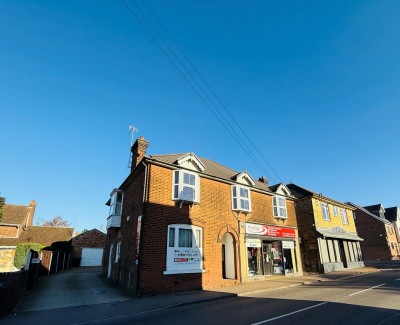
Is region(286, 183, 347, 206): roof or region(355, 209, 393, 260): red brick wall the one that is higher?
region(286, 183, 347, 206): roof

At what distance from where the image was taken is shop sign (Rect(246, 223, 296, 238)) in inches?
751

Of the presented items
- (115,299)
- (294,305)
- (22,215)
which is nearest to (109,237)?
(115,299)

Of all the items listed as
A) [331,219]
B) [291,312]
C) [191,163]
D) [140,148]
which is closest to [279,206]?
[191,163]

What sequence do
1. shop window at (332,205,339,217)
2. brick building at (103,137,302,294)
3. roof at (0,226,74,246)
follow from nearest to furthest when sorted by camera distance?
brick building at (103,137,302,294)
shop window at (332,205,339,217)
roof at (0,226,74,246)

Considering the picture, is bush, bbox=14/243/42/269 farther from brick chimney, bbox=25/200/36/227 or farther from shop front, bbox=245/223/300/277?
shop front, bbox=245/223/300/277

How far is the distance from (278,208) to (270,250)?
375cm

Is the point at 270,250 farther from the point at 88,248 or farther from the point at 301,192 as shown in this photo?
the point at 88,248

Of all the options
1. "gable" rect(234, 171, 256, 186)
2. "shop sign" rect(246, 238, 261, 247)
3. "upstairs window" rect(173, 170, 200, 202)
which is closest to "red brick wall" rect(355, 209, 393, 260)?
"shop sign" rect(246, 238, 261, 247)

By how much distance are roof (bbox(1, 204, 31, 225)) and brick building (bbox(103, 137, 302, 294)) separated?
79.2 ft

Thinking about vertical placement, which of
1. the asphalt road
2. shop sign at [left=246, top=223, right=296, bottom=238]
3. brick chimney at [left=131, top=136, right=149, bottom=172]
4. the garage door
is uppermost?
brick chimney at [left=131, top=136, right=149, bottom=172]

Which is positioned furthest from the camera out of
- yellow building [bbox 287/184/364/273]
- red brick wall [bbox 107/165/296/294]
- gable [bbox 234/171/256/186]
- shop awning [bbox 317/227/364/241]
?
shop awning [bbox 317/227/364/241]

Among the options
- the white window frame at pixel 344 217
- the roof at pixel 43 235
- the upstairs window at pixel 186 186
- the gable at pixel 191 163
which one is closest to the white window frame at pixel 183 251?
the upstairs window at pixel 186 186

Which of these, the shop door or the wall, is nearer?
the shop door

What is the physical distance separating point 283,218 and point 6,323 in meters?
20.0
